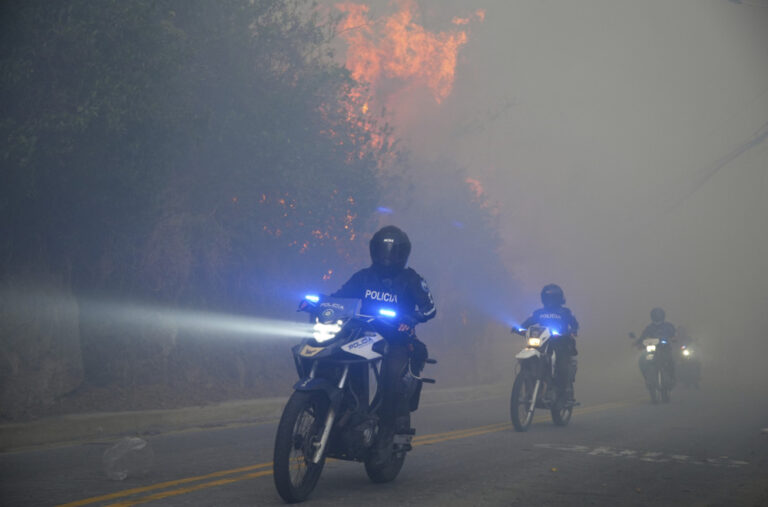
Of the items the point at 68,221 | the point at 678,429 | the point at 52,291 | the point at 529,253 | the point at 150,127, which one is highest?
the point at 529,253

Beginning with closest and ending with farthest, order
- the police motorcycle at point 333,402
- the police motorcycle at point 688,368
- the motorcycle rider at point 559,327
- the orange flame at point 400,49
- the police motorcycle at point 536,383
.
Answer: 1. the police motorcycle at point 333,402
2. the police motorcycle at point 536,383
3. the motorcycle rider at point 559,327
4. the police motorcycle at point 688,368
5. the orange flame at point 400,49

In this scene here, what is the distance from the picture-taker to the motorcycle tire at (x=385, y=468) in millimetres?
6613

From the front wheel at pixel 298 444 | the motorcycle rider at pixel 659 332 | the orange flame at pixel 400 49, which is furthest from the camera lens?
the orange flame at pixel 400 49

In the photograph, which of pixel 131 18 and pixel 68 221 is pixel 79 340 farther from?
pixel 131 18

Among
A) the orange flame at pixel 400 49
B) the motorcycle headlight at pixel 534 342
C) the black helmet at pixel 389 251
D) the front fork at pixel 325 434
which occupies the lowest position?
the front fork at pixel 325 434

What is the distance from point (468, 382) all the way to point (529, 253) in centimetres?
2887

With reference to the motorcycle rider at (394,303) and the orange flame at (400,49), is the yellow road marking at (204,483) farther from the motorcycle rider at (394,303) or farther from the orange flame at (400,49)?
the orange flame at (400,49)

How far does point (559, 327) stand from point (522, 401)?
1.54 meters

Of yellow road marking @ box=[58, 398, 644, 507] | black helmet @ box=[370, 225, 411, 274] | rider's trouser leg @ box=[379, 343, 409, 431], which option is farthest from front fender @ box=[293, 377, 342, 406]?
yellow road marking @ box=[58, 398, 644, 507]

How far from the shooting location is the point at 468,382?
24047mm

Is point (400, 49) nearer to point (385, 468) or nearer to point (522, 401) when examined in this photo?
point (522, 401)

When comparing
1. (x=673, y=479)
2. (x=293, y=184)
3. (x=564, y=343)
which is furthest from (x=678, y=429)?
(x=293, y=184)

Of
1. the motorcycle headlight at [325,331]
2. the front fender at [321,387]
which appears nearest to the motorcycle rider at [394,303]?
the motorcycle headlight at [325,331]

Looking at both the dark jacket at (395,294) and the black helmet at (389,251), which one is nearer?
the dark jacket at (395,294)
